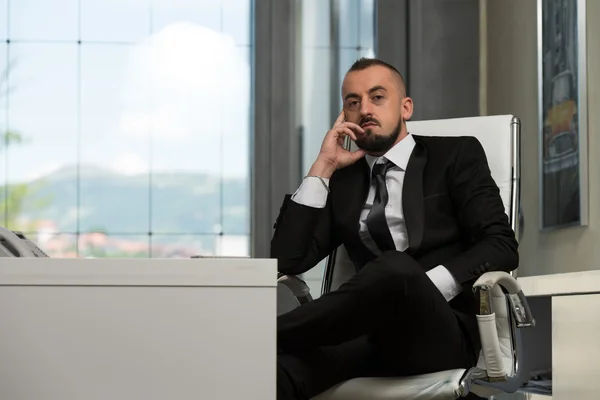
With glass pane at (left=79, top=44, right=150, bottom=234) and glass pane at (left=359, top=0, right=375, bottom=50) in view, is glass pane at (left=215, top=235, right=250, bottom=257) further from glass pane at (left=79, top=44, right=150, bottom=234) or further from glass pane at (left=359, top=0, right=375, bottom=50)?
glass pane at (left=359, top=0, right=375, bottom=50)

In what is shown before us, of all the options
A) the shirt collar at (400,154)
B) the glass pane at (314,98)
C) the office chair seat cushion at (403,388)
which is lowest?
the office chair seat cushion at (403,388)

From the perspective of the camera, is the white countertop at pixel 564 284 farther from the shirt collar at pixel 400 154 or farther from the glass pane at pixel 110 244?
the glass pane at pixel 110 244

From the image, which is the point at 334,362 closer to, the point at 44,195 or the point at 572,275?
the point at 572,275

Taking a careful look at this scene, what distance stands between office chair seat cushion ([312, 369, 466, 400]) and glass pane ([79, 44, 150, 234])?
2405 millimetres

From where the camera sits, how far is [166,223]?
4266mm

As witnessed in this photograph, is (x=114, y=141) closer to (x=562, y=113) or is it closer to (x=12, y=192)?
(x=12, y=192)

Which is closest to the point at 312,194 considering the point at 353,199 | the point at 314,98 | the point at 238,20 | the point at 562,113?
the point at 353,199

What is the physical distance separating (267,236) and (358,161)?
4.72 feet

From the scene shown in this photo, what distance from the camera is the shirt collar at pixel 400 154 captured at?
244 centimetres

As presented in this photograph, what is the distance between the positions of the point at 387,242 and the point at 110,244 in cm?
221

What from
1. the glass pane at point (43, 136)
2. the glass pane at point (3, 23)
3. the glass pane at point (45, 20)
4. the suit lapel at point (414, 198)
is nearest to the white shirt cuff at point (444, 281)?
the suit lapel at point (414, 198)

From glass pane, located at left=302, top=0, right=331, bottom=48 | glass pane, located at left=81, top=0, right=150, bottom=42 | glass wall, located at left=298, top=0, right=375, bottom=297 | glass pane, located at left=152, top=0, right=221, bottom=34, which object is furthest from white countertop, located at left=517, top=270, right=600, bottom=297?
glass pane, located at left=81, top=0, right=150, bottom=42

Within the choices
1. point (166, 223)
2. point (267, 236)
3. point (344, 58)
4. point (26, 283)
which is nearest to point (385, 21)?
point (344, 58)

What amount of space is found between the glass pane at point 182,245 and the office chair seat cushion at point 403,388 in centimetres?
231
